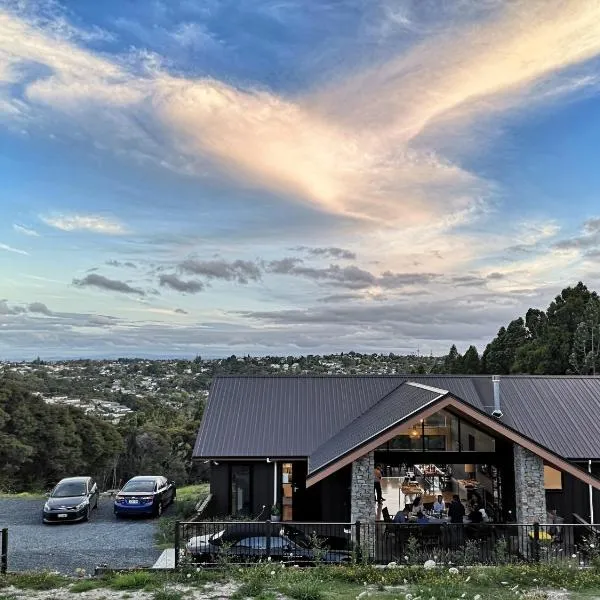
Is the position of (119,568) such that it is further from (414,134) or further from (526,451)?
(414,134)

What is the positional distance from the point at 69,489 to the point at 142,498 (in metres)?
2.65

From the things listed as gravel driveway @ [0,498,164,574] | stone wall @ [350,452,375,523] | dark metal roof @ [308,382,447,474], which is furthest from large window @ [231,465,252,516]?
stone wall @ [350,452,375,523]

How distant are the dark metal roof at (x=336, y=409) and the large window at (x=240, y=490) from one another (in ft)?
Answer: 2.32

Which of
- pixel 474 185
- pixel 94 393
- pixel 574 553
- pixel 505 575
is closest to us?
pixel 505 575

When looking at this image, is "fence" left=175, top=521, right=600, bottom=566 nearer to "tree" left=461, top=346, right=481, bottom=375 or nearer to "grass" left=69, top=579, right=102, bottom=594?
"grass" left=69, top=579, right=102, bottom=594

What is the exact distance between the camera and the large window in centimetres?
1831

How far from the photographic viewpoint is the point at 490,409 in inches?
764

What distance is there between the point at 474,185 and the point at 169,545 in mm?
20291

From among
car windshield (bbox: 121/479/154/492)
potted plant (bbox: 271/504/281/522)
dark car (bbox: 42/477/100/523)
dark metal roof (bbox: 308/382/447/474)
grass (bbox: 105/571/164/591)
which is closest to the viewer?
grass (bbox: 105/571/164/591)

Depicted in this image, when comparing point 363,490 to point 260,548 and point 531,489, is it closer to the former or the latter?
point 260,548

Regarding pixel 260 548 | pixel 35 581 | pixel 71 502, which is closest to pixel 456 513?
pixel 260 548

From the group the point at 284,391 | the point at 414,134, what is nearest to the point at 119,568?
the point at 284,391

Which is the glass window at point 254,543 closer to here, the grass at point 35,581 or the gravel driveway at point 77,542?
the gravel driveway at point 77,542

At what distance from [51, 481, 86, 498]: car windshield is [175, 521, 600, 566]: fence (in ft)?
24.2
